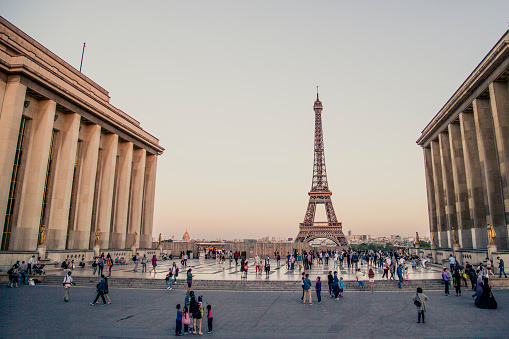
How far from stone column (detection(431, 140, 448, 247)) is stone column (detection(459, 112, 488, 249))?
12120mm

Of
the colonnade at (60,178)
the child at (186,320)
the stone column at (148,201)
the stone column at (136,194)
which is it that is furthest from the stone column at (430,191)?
the child at (186,320)

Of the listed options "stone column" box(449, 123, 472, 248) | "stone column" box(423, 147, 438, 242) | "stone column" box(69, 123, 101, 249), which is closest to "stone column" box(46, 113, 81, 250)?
"stone column" box(69, 123, 101, 249)

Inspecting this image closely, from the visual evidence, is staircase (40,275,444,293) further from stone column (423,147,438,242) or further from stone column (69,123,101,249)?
stone column (423,147,438,242)

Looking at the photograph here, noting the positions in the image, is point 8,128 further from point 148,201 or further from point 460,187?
point 460,187

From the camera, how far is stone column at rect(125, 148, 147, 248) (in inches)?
2143

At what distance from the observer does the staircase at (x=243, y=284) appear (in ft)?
81.5

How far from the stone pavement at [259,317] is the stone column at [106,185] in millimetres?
24246

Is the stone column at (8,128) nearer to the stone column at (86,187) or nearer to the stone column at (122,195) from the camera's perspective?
the stone column at (86,187)

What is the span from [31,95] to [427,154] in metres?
57.4

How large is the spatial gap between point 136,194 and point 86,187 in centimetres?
1277

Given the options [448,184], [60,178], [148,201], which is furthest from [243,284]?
[148,201]

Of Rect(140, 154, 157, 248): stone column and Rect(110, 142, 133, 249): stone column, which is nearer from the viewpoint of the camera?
Rect(110, 142, 133, 249): stone column

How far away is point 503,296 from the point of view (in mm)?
20109

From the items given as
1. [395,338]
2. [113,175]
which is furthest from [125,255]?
[395,338]
